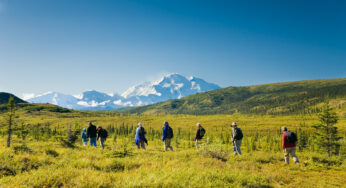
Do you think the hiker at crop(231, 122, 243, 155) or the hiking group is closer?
the hiking group

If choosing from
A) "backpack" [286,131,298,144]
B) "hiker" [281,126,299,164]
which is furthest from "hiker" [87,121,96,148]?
"backpack" [286,131,298,144]

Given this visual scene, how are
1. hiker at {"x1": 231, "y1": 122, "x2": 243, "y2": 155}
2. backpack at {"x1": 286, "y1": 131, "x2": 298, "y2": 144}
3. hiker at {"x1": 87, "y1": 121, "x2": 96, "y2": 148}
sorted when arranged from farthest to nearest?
hiker at {"x1": 87, "y1": 121, "x2": 96, "y2": 148}
hiker at {"x1": 231, "y1": 122, "x2": 243, "y2": 155}
backpack at {"x1": 286, "y1": 131, "x2": 298, "y2": 144}

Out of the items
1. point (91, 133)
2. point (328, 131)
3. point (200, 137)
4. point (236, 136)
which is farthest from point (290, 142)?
point (328, 131)

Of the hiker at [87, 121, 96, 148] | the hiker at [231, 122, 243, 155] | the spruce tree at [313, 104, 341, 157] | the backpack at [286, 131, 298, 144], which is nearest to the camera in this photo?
the backpack at [286, 131, 298, 144]

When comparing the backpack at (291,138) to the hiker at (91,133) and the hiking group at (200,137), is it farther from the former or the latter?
the hiker at (91,133)

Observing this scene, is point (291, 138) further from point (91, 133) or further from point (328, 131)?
point (328, 131)

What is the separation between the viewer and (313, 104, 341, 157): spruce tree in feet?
120

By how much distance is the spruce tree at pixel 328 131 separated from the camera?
1437 inches

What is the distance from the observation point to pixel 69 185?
203 inches

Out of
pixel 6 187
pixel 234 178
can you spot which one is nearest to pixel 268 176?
pixel 234 178

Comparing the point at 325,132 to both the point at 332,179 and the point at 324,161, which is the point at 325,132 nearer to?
the point at 324,161

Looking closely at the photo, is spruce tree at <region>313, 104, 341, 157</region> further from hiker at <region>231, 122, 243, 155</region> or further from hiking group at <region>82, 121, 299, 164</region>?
hiker at <region>231, 122, 243, 155</region>

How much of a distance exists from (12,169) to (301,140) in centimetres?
7899

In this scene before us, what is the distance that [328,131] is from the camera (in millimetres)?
37188
